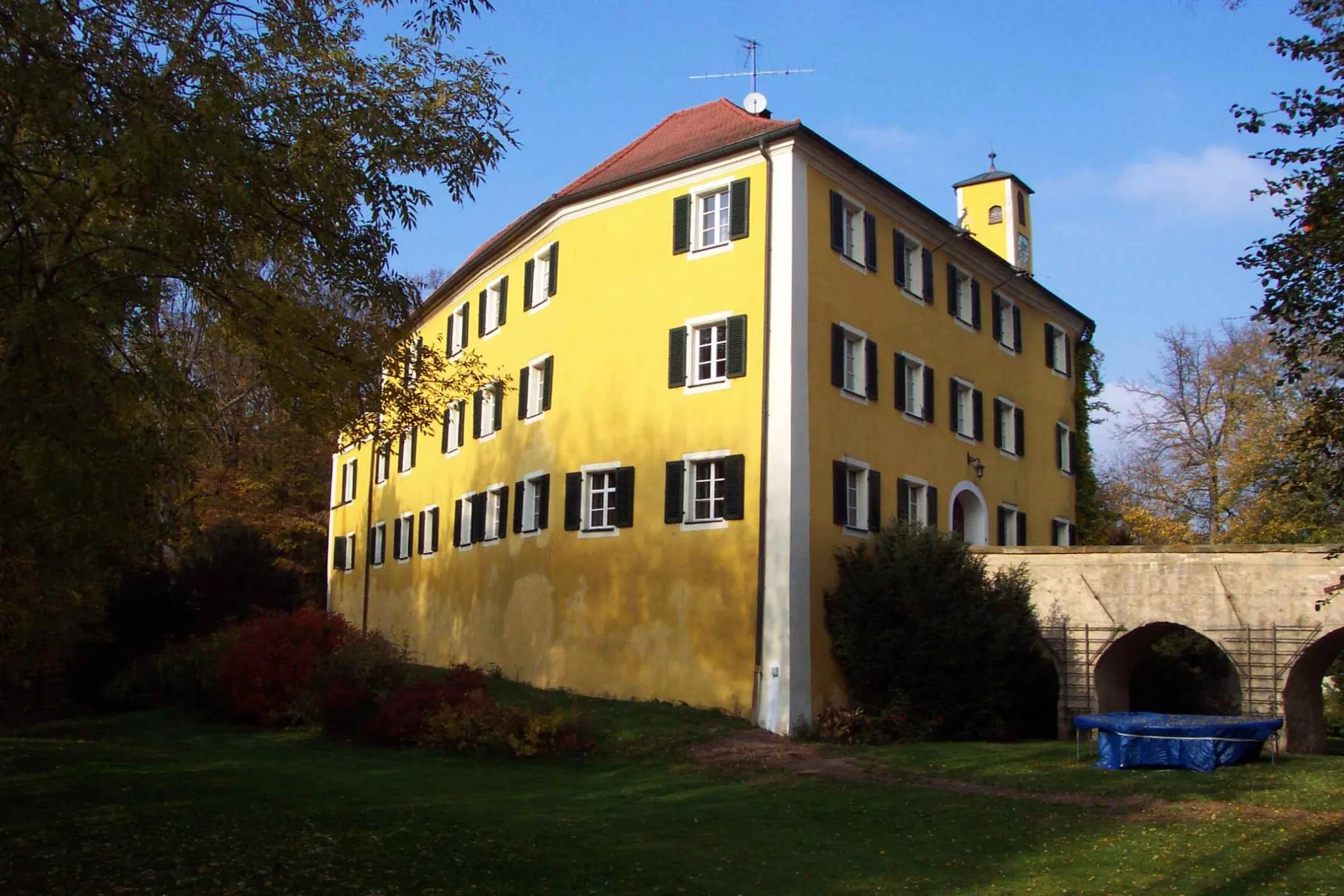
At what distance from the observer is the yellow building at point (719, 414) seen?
76.6 feet

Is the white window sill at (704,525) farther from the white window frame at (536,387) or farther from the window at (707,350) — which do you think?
the white window frame at (536,387)

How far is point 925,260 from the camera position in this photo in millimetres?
28656

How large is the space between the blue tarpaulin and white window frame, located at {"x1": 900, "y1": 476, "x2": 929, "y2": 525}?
8962mm

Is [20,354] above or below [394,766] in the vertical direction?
above

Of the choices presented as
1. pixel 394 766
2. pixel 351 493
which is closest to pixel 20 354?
pixel 394 766

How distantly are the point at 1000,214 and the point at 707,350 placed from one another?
1611 centimetres

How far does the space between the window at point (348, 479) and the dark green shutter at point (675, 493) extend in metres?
23.9

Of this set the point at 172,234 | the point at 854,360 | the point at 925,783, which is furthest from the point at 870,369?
the point at 172,234

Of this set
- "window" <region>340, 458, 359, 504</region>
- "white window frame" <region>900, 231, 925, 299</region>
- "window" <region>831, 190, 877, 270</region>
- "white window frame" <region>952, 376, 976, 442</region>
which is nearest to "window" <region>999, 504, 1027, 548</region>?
"white window frame" <region>952, 376, 976, 442</region>

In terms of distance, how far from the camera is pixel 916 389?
1099 inches

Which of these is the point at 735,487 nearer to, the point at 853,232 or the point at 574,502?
the point at 574,502

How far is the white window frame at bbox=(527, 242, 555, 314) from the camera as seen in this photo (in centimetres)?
2906

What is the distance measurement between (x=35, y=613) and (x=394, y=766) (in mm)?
5440

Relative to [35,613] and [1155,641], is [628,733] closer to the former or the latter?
[35,613]
